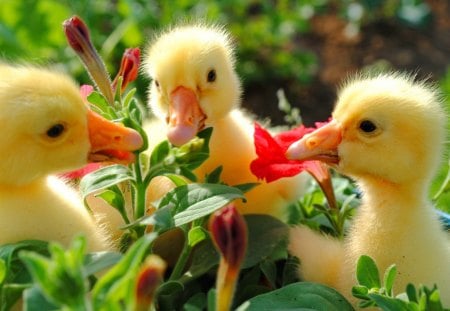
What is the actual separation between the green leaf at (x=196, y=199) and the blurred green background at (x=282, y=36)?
159 cm

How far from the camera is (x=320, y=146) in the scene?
1234mm

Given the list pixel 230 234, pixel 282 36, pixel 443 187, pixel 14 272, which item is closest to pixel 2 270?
pixel 14 272

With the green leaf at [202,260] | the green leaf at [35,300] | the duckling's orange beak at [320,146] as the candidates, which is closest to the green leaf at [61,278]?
the green leaf at [35,300]

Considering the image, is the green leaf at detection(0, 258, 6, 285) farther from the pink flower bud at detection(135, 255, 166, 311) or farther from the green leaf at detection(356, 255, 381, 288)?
the green leaf at detection(356, 255, 381, 288)

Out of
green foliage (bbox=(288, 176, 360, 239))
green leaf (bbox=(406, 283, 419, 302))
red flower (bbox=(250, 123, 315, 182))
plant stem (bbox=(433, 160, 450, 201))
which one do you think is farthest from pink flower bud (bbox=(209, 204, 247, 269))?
plant stem (bbox=(433, 160, 450, 201))

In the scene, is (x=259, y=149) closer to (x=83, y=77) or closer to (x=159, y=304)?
(x=159, y=304)

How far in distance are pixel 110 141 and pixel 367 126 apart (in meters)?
0.36

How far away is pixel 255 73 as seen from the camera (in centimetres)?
346

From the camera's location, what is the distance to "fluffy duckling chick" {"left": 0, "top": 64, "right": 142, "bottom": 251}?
1.11 meters

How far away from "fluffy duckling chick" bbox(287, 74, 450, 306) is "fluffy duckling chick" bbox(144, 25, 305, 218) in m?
0.18

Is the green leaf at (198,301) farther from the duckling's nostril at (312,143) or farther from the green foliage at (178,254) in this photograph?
the duckling's nostril at (312,143)

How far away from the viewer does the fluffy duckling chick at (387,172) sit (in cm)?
115

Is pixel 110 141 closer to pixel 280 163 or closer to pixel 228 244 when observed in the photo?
pixel 280 163

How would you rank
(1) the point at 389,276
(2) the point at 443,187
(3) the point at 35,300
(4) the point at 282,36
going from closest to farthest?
1. (3) the point at 35,300
2. (1) the point at 389,276
3. (2) the point at 443,187
4. (4) the point at 282,36
